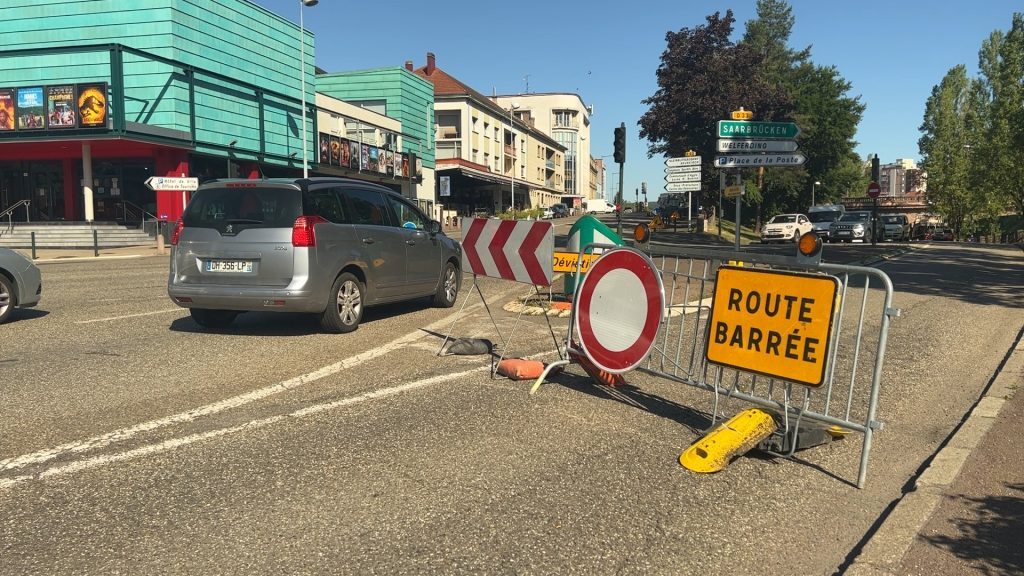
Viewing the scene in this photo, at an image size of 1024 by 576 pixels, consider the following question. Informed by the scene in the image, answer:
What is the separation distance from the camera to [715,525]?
3215 millimetres

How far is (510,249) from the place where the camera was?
6.60 meters

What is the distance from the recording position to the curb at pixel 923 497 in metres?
2.85

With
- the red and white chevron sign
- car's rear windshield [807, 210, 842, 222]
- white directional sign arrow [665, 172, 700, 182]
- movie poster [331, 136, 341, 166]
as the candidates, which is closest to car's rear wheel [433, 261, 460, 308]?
the red and white chevron sign

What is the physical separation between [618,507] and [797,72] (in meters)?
62.9

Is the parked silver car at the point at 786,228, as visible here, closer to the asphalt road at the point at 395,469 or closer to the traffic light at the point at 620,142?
the traffic light at the point at 620,142

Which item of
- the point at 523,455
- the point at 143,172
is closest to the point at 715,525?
the point at 523,455

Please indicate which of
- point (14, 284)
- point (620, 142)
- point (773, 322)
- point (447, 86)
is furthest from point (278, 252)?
point (447, 86)

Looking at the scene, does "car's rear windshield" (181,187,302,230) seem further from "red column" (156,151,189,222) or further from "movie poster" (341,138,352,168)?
"movie poster" (341,138,352,168)

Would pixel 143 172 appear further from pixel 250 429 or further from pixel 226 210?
pixel 250 429

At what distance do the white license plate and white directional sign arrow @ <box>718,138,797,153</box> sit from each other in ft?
26.4

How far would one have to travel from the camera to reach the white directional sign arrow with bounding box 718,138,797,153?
1169cm

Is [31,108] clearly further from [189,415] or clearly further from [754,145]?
[189,415]

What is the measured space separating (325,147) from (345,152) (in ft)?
7.31

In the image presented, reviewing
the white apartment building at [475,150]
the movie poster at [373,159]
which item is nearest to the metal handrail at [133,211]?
the movie poster at [373,159]
